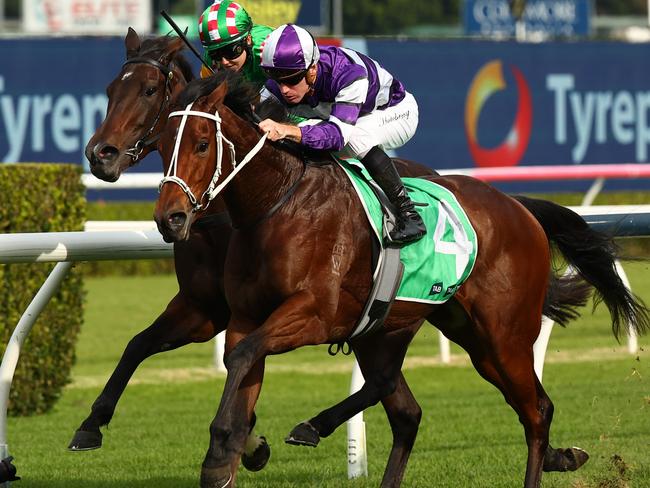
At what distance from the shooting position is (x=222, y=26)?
4645 mm

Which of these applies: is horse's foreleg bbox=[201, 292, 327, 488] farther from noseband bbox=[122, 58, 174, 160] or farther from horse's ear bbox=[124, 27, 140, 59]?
horse's ear bbox=[124, 27, 140, 59]

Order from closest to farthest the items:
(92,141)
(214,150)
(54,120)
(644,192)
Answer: (214,150) < (92,141) < (54,120) < (644,192)

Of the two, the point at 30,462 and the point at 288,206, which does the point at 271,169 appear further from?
the point at 30,462

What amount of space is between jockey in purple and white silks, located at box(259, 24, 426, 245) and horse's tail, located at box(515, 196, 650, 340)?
2.67 ft

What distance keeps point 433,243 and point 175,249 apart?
2.81ft

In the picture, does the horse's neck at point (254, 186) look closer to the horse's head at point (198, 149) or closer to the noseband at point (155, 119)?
the horse's head at point (198, 149)

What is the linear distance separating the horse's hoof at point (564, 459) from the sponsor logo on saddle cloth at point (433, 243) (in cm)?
76

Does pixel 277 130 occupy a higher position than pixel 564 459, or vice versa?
pixel 277 130

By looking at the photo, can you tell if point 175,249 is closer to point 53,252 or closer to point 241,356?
point 53,252

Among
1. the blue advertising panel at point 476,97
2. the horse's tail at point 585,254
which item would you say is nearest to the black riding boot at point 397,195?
the horse's tail at point 585,254

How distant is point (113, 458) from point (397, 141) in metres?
2.08

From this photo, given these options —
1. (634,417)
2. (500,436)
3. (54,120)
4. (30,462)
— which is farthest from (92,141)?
(54,120)

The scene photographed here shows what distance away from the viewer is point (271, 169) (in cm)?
405

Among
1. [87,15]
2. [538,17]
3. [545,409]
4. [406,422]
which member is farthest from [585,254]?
[87,15]
